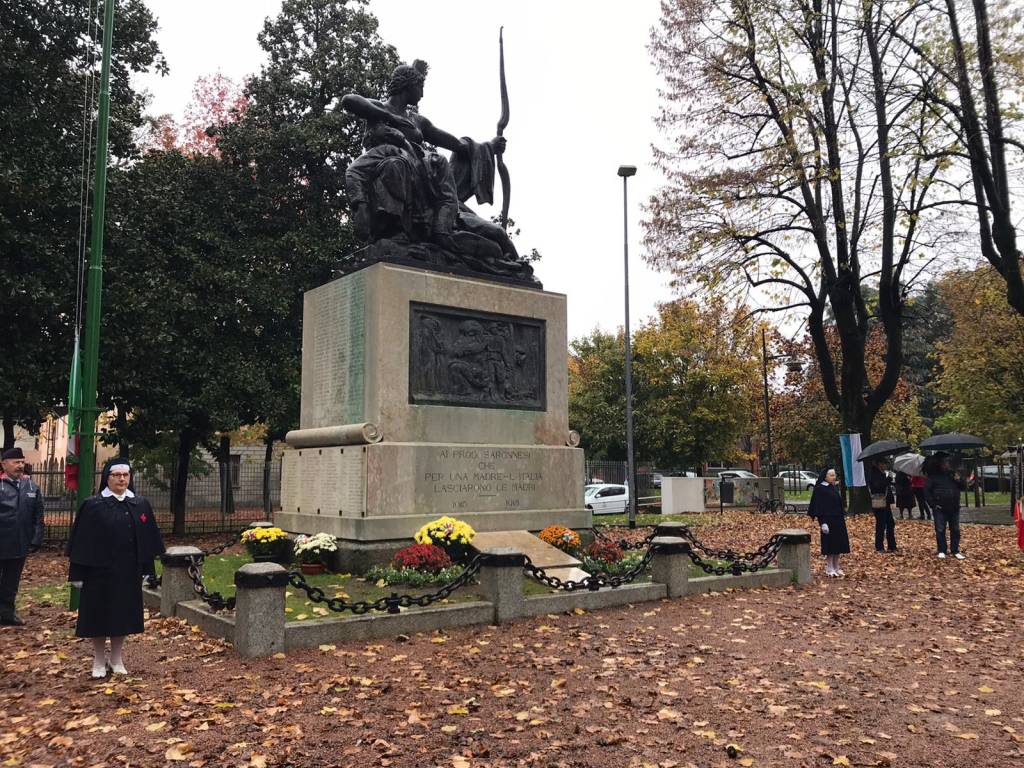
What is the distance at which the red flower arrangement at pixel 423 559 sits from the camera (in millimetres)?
9961

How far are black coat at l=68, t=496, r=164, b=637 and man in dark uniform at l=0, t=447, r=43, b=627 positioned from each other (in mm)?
3059

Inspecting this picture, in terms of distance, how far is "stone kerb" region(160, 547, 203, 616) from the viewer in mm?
9625

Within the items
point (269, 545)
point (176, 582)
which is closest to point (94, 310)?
point (176, 582)

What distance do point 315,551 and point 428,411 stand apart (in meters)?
2.48

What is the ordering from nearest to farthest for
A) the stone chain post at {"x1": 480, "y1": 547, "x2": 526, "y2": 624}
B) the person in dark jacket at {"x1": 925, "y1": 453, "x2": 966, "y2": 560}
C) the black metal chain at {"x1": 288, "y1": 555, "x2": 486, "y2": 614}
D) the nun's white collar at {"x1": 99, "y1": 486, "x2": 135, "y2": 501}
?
the nun's white collar at {"x1": 99, "y1": 486, "x2": 135, "y2": 501} → the black metal chain at {"x1": 288, "y1": 555, "x2": 486, "y2": 614} → the stone chain post at {"x1": 480, "y1": 547, "x2": 526, "y2": 624} → the person in dark jacket at {"x1": 925, "y1": 453, "x2": 966, "y2": 560}

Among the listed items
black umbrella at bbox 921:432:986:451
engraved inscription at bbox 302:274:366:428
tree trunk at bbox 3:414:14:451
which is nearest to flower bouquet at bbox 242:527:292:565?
engraved inscription at bbox 302:274:366:428

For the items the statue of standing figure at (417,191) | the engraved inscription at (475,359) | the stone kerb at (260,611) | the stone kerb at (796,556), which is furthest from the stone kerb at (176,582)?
the stone kerb at (796,556)

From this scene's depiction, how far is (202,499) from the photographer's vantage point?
26.9 metres

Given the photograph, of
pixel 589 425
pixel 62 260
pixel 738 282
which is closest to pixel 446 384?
pixel 62 260

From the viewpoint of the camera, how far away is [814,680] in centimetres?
679

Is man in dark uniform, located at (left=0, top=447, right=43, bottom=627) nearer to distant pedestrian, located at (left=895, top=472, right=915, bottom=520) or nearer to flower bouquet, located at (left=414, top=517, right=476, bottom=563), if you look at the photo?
flower bouquet, located at (left=414, top=517, right=476, bottom=563)

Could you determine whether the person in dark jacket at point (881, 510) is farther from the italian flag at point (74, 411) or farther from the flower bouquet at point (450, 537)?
the italian flag at point (74, 411)

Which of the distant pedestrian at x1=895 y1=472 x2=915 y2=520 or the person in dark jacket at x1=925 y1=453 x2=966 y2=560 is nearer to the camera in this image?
the person in dark jacket at x1=925 y1=453 x2=966 y2=560

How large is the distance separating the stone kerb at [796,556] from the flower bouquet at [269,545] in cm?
732
